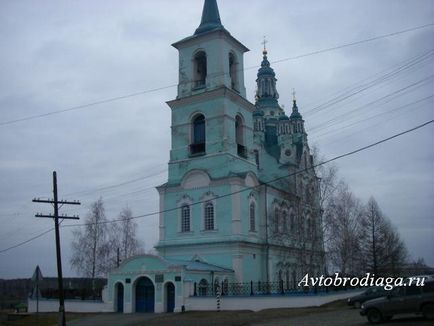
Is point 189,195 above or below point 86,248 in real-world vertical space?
above

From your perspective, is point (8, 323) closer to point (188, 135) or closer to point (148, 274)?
point (148, 274)

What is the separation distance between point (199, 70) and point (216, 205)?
452 inches

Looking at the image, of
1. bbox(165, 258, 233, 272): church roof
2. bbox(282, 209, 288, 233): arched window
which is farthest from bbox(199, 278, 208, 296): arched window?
bbox(282, 209, 288, 233): arched window

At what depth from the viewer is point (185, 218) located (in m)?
38.3

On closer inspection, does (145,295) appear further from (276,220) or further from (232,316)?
(276,220)

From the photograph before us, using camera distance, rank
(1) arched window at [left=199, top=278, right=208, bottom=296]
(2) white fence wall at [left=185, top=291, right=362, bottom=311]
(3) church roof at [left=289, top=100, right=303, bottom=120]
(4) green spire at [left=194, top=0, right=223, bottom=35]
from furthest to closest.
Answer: (3) church roof at [left=289, top=100, right=303, bottom=120]
(4) green spire at [left=194, top=0, right=223, bottom=35]
(1) arched window at [left=199, top=278, right=208, bottom=296]
(2) white fence wall at [left=185, top=291, right=362, bottom=311]

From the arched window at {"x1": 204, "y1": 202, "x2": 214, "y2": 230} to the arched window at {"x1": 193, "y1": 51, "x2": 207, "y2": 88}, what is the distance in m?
9.52

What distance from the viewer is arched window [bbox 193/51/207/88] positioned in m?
40.4

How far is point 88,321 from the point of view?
94.5 ft

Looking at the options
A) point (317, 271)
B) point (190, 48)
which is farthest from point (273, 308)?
point (190, 48)

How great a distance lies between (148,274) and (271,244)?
A: 10567 mm

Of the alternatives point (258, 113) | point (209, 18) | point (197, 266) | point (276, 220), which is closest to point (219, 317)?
point (197, 266)

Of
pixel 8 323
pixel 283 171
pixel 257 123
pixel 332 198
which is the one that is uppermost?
pixel 257 123

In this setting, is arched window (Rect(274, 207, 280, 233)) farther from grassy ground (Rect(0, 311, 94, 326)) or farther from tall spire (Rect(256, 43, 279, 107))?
tall spire (Rect(256, 43, 279, 107))
